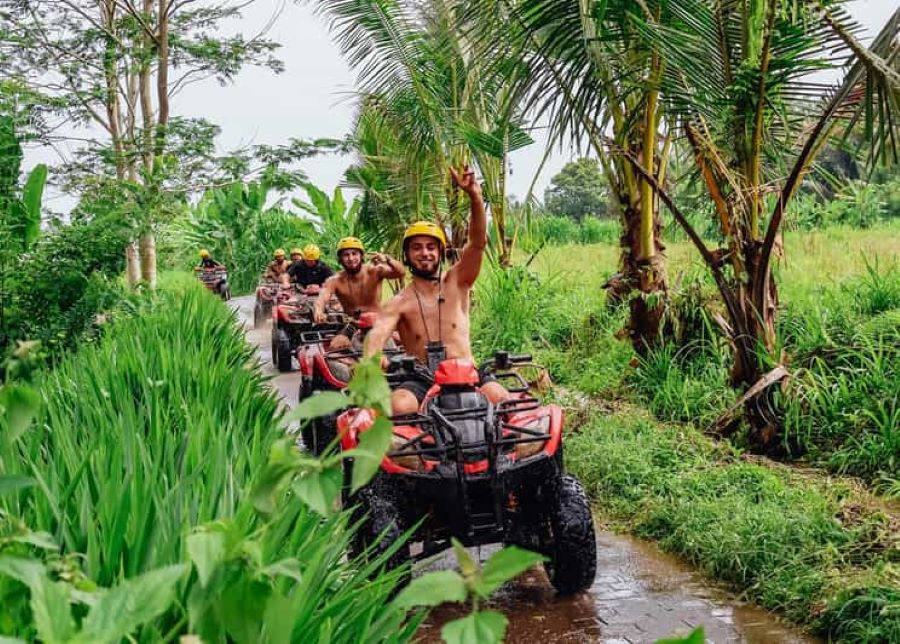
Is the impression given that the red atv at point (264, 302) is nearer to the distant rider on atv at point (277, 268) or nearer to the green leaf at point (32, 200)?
the distant rider on atv at point (277, 268)

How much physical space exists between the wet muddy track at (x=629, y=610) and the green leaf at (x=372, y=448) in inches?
124

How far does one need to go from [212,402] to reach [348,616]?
2.60 meters

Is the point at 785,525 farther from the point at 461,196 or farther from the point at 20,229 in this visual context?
the point at 461,196

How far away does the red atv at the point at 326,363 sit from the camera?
7875mm

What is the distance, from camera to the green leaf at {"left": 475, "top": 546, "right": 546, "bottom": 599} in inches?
42.1

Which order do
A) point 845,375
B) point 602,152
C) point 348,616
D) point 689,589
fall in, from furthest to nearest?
point 602,152, point 845,375, point 689,589, point 348,616

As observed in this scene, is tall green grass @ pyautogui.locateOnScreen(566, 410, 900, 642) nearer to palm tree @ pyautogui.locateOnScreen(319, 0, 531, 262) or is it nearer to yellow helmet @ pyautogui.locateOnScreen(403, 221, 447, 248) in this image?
yellow helmet @ pyautogui.locateOnScreen(403, 221, 447, 248)

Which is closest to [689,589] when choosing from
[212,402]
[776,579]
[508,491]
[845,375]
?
[776,579]

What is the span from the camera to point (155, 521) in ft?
8.14

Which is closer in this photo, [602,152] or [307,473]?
[307,473]

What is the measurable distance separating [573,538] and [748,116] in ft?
10.5

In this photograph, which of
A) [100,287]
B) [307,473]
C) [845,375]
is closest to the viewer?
[307,473]

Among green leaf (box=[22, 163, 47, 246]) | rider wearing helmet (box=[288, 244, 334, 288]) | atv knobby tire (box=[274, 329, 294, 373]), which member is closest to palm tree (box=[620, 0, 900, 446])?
green leaf (box=[22, 163, 47, 246])

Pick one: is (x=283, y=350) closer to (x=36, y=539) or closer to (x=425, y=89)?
(x=425, y=89)
